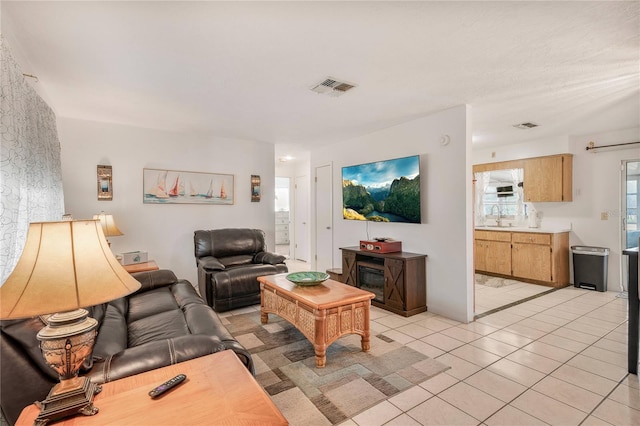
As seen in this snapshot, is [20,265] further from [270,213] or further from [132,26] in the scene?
[270,213]

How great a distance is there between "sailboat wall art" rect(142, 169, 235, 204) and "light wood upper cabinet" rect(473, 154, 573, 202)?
198 inches

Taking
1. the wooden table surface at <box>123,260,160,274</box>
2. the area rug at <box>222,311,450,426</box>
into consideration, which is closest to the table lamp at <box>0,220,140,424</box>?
the area rug at <box>222,311,450,426</box>

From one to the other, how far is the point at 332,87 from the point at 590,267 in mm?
4780

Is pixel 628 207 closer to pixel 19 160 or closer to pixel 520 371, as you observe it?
pixel 520 371

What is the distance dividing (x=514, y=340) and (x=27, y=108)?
4.23m

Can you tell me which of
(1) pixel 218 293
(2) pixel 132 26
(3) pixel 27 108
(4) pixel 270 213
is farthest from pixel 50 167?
(4) pixel 270 213

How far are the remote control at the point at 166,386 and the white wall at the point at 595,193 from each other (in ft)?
19.7

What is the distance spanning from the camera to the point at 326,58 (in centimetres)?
238

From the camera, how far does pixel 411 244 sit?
13.6 ft

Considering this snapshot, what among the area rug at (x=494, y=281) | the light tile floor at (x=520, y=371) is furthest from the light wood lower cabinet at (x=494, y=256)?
the light tile floor at (x=520, y=371)

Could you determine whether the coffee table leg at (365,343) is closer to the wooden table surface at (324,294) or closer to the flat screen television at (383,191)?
the wooden table surface at (324,294)

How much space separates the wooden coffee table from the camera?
2.51 metres

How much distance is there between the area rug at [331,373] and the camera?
204 centimetres

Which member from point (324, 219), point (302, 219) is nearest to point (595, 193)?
point (324, 219)
